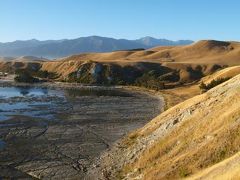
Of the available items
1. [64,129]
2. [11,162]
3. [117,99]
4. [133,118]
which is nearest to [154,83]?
[117,99]

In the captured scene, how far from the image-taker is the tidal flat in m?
41.2

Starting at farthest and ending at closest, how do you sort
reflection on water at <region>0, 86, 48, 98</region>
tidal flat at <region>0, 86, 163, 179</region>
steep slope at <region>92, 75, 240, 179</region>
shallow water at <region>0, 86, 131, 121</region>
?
reflection on water at <region>0, 86, 48, 98</region> < shallow water at <region>0, 86, 131, 121</region> < tidal flat at <region>0, 86, 163, 179</region> < steep slope at <region>92, 75, 240, 179</region>

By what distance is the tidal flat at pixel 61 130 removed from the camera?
41.2m

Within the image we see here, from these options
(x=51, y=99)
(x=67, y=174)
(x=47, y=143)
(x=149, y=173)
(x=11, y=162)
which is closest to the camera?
(x=149, y=173)

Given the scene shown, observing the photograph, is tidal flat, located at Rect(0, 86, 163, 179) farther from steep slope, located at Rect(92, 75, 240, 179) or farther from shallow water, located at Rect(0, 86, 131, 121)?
steep slope, located at Rect(92, 75, 240, 179)

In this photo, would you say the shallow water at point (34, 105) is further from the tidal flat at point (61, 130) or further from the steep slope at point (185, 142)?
the steep slope at point (185, 142)

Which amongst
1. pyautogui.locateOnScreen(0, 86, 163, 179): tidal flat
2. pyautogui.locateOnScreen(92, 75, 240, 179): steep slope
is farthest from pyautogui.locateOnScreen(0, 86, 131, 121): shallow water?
pyautogui.locateOnScreen(92, 75, 240, 179): steep slope

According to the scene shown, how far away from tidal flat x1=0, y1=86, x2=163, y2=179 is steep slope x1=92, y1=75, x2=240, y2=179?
11.2 ft

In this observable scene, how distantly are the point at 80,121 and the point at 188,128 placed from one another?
1107 inches

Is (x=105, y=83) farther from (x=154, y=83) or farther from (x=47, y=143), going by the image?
(x=47, y=143)

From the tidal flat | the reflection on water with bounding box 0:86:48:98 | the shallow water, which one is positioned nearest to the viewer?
the tidal flat

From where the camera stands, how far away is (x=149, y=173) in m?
36.0

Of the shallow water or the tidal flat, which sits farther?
the shallow water

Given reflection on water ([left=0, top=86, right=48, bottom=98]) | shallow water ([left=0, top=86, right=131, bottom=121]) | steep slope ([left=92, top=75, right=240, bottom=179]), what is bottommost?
reflection on water ([left=0, top=86, right=48, bottom=98])
